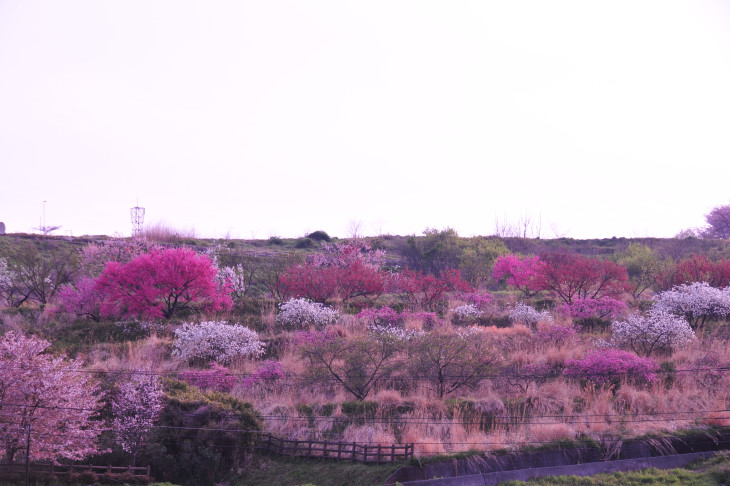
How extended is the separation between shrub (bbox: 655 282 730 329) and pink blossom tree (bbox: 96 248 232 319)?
17620mm

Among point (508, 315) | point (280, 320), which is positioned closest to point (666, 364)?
point (508, 315)

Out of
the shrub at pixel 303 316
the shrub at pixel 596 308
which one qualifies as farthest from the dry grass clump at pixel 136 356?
the shrub at pixel 596 308

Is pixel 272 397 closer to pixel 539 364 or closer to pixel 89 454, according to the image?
pixel 89 454

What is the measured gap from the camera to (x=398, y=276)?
25.9 m

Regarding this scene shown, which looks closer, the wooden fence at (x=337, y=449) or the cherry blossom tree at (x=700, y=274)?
the wooden fence at (x=337, y=449)

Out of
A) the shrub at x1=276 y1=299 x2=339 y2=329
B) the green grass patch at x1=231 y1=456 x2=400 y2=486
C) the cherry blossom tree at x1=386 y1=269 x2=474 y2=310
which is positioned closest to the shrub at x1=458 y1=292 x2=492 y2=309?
the cherry blossom tree at x1=386 y1=269 x2=474 y2=310

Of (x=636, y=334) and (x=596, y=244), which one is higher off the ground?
(x=596, y=244)

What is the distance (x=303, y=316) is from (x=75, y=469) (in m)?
10.3

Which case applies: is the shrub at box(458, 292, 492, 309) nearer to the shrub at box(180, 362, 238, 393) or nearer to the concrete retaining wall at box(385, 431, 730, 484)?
the concrete retaining wall at box(385, 431, 730, 484)

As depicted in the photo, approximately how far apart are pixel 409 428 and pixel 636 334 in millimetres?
9742

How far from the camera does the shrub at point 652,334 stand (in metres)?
18.1

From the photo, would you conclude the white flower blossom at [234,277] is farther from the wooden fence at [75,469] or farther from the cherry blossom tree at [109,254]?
the wooden fence at [75,469]

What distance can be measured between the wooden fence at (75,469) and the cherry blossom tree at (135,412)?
0.31m

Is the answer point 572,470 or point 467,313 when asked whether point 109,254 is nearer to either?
point 467,313
